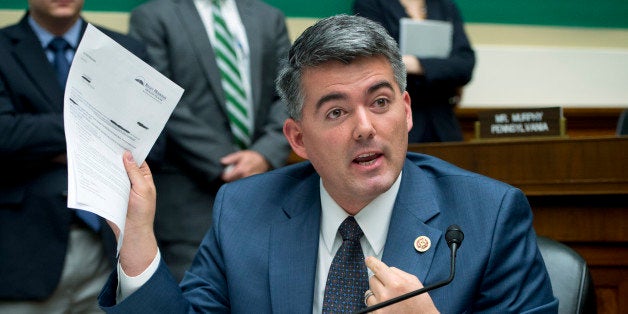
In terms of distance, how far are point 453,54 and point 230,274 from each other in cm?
202

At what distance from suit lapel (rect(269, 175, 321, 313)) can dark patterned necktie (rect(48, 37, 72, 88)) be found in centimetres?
133

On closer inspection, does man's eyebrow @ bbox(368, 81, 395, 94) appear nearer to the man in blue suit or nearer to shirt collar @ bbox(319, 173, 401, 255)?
the man in blue suit

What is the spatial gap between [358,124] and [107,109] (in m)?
0.52

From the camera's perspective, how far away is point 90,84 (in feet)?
5.56

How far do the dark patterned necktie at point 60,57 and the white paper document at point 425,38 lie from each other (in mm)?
1320

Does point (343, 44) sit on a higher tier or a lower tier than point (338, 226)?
higher

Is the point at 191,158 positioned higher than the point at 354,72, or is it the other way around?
the point at 354,72

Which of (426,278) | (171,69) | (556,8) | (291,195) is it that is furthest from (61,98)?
(556,8)

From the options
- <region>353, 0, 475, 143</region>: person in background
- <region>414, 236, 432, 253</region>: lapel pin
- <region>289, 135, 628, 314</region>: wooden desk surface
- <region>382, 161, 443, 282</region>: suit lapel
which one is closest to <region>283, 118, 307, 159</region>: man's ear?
<region>382, 161, 443, 282</region>: suit lapel

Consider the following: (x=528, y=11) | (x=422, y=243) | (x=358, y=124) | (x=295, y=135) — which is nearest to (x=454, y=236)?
(x=422, y=243)

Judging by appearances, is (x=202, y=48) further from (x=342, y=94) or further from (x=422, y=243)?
(x=422, y=243)

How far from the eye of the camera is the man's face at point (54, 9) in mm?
3094

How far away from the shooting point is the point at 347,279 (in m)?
1.86

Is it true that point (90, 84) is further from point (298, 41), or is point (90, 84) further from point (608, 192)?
point (608, 192)
